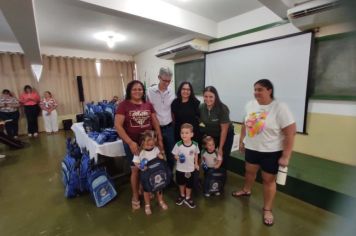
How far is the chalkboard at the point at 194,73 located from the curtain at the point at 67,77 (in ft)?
8.82

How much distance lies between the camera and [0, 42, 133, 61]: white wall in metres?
5.10

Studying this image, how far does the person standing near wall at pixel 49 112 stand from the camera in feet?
17.9

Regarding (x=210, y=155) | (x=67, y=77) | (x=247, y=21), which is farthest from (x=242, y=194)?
(x=67, y=77)

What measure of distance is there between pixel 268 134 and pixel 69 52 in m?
6.22

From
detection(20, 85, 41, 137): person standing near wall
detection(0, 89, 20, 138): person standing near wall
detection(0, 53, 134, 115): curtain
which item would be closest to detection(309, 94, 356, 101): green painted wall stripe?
detection(0, 53, 134, 115): curtain

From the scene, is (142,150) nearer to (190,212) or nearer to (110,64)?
(190,212)

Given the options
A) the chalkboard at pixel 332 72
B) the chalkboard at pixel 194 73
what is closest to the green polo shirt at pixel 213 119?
the chalkboard at pixel 332 72

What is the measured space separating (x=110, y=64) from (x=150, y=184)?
18.6 ft

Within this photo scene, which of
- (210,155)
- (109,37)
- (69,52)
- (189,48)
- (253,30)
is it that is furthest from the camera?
(69,52)

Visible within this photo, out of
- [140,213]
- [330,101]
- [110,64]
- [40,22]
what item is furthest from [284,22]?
[110,64]

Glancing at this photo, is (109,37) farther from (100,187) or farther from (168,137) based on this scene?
(100,187)

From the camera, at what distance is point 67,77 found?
5988mm

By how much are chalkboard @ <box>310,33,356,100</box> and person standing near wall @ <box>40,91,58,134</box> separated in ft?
20.2

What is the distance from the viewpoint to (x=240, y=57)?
3.66 metres
